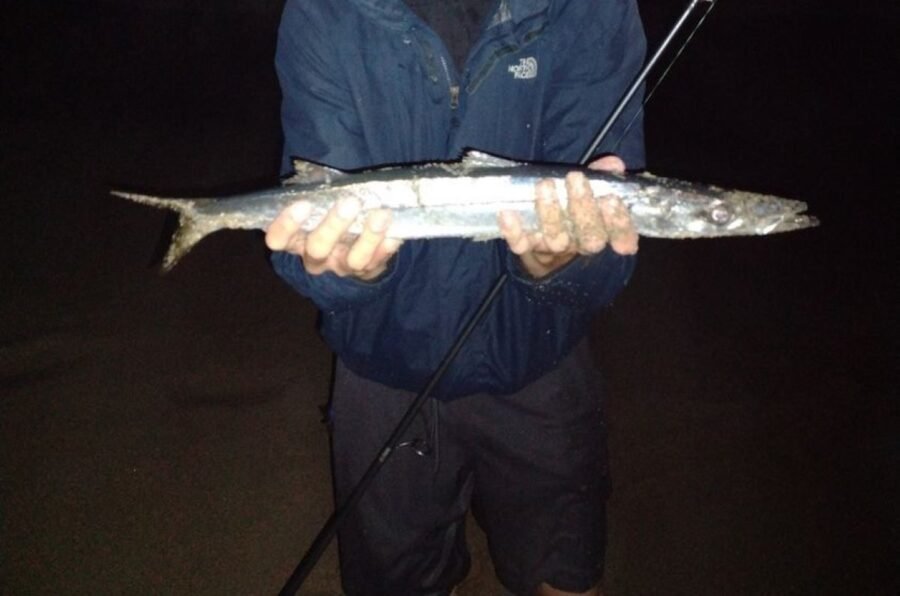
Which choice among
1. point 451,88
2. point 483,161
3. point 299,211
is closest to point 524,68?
point 451,88

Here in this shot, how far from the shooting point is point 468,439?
9.37 ft

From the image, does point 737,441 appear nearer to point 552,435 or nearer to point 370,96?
point 552,435

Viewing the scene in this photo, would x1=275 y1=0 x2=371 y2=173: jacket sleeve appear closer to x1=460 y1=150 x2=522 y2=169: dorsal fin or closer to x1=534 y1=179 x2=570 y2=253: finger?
x1=460 y1=150 x2=522 y2=169: dorsal fin

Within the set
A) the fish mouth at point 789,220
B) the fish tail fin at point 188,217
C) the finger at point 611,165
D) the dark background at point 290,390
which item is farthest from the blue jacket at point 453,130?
the dark background at point 290,390

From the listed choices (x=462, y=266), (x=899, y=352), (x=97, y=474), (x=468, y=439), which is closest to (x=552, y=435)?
(x=468, y=439)

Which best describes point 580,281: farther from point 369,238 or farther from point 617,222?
point 369,238

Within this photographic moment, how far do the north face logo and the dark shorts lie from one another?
1321mm

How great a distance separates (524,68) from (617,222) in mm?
729

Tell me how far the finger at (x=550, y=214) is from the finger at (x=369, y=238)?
1.94ft

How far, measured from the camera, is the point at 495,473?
112 inches

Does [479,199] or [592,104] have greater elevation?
[592,104]

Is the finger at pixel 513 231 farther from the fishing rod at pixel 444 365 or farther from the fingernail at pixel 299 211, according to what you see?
the fingernail at pixel 299 211

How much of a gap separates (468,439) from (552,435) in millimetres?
407

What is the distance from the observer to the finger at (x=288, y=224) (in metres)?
2.30
